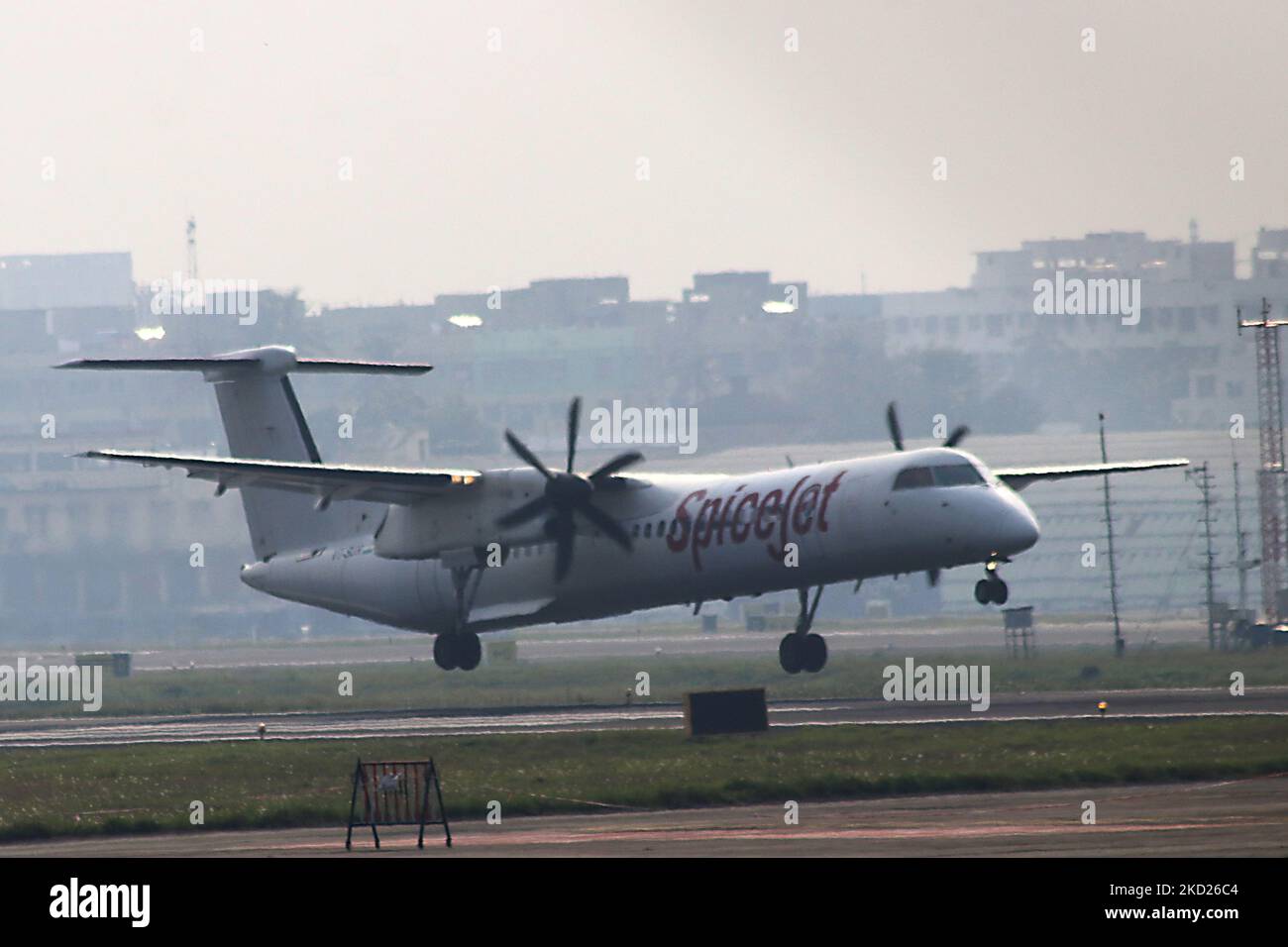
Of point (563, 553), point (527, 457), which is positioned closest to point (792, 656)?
point (563, 553)

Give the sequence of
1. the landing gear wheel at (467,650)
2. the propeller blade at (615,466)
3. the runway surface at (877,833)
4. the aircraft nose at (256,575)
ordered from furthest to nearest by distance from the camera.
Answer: the aircraft nose at (256,575) → the landing gear wheel at (467,650) → the propeller blade at (615,466) → the runway surface at (877,833)

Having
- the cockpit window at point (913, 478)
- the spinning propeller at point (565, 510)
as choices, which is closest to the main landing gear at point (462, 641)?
the spinning propeller at point (565, 510)

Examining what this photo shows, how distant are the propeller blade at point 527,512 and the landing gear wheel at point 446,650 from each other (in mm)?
5039

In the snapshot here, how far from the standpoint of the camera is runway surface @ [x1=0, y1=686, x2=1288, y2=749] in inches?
1642

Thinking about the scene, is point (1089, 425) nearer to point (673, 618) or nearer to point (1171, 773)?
point (673, 618)

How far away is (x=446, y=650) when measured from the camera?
5325 cm

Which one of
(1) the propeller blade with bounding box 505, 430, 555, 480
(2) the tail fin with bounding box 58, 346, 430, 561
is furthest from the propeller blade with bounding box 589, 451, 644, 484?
(2) the tail fin with bounding box 58, 346, 430, 561

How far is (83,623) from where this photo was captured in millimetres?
136875

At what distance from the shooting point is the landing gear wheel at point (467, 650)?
174 ft

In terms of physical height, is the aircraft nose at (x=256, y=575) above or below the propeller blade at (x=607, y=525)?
below

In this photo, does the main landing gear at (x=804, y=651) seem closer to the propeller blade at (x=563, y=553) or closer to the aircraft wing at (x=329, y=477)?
the propeller blade at (x=563, y=553)

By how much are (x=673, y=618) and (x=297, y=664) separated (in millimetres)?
43446

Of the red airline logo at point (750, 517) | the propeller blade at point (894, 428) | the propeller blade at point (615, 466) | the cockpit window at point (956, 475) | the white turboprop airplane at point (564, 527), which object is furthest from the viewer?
the propeller blade at point (894, 428)
